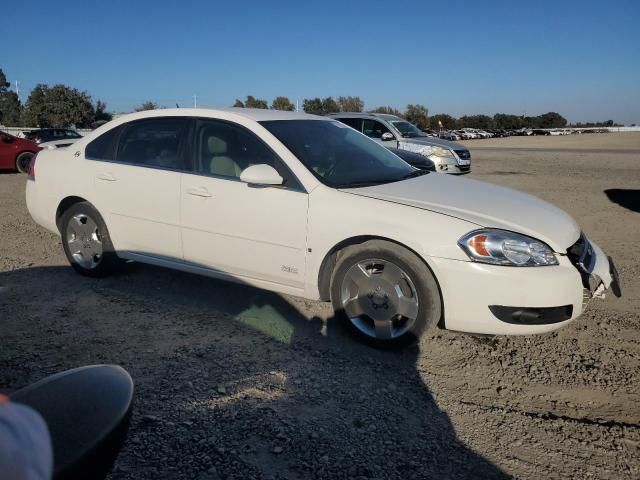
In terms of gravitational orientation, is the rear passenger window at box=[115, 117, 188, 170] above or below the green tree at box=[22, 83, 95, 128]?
below

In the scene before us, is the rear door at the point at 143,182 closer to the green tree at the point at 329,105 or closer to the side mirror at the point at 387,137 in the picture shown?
the side mirror at the point at 387,137

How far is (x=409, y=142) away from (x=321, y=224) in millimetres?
9780

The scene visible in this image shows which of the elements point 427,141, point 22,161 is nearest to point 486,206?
point 427,141

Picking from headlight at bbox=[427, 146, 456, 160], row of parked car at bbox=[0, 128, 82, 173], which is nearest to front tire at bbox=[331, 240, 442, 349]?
headlight at bbox=[427, 146, 456, 160]

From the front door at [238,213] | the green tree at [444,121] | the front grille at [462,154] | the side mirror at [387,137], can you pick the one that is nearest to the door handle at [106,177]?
the front door at [238,213]

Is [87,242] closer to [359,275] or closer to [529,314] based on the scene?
[359,275]

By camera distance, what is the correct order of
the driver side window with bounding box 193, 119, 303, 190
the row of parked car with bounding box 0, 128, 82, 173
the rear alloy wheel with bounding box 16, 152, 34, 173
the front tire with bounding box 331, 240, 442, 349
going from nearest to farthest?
1. the front tire with bounding box 331, 240, 442, 349
2. the driver side window with bounding box 193, 119, 303, 190
3. the row of parked car with bounding box 0, 128, 82, 173
4. the rear alloy wheel with bounding box 16, 152, 34, 173

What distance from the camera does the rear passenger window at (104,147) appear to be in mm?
4738

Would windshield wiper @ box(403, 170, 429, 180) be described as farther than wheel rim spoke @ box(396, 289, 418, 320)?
Yes

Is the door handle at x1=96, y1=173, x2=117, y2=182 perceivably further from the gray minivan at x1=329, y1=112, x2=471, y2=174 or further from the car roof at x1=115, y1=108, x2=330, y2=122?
the gray minivan at x1=329, y1=112, x2=471, y2=174

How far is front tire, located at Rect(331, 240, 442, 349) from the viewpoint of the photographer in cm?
332

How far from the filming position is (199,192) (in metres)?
4.08

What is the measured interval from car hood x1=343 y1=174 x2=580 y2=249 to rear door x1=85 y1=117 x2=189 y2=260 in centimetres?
158

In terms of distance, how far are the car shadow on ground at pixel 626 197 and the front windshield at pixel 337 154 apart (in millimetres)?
6434
